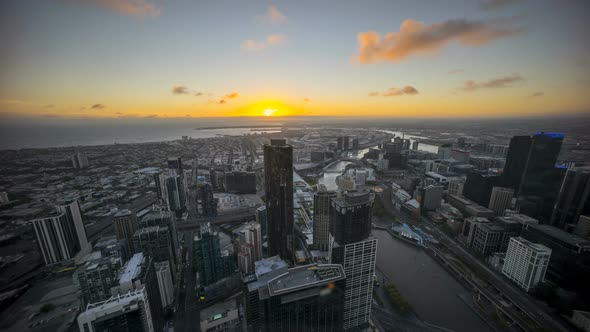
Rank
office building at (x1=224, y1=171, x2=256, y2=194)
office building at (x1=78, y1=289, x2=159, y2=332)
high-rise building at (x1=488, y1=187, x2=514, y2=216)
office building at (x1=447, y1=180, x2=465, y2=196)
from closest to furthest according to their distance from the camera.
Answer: office building at (x1=78, y1=289, x2=159, y2=332), high-rise building at (x1=488, y1=187, x2=514, y2=216), office building at (x1=447, y1=180, x2=465, y2=196), office building at (x1=224, y1=171, x2=256, y2=194)

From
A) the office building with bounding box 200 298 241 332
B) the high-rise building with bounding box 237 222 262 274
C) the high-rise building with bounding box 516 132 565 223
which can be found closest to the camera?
the office building with bounding box 200 298 241 332

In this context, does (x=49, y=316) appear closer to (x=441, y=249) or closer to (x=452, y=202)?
(x=441, y=249)


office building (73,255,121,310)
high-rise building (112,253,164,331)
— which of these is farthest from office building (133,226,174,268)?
high-rise building (112,253,164,331)

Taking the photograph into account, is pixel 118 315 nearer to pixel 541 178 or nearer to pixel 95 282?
pixel 95 282

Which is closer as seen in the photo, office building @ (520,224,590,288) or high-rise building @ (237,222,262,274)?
office building @ (520,224,590,288)

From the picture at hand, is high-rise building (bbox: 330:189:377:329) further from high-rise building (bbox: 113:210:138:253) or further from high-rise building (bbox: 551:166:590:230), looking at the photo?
high-rise building (bbox: 551:166:590:230)

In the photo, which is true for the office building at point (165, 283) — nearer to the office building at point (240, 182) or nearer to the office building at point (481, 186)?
the office building at point (240, 182)
